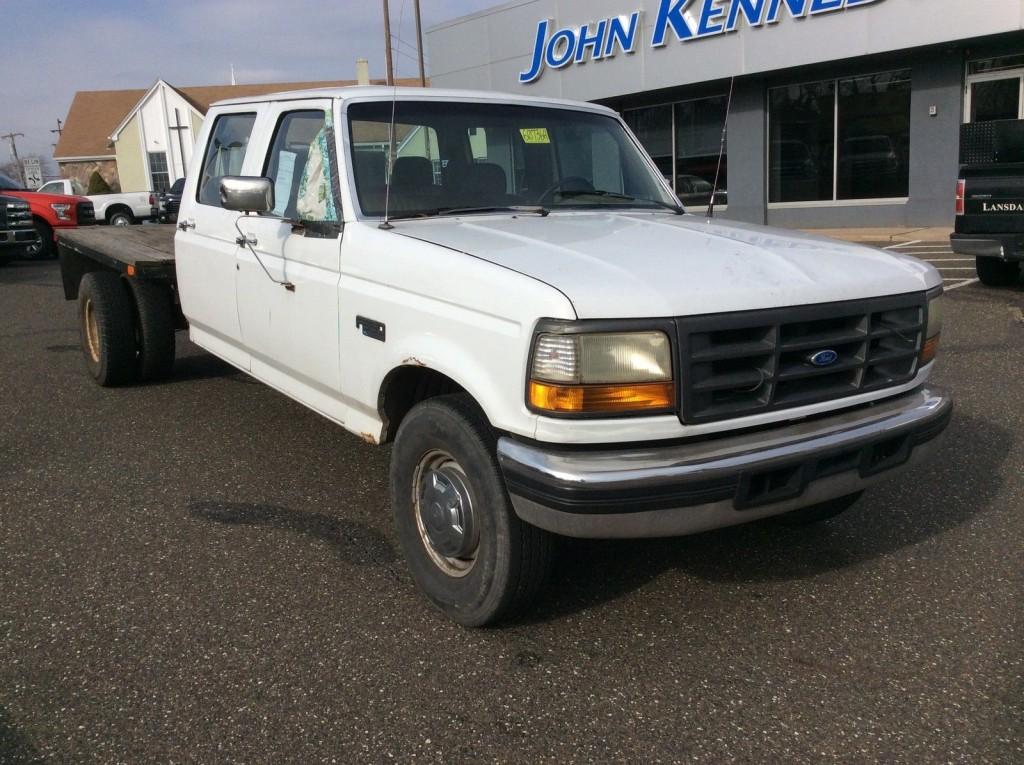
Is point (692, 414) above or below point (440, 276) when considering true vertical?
below

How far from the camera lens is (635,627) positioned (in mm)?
3293

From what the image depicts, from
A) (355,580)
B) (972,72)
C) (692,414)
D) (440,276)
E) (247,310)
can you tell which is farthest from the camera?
(972,72)

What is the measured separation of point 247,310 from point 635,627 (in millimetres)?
2619

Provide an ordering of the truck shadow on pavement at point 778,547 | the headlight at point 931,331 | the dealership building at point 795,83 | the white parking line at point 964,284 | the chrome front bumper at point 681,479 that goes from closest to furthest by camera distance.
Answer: the chrome front bumper at point 681,479 → the headlight at point 931,331 → the truck shadow on pavement at point 778,547 → the white parking line at point 964,284 → the dealership building at point 795,83

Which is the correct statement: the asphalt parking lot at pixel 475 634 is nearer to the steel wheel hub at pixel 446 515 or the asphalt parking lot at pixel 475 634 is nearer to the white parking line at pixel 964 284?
the steel wheel hub at pixel 446 515

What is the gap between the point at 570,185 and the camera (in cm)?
444

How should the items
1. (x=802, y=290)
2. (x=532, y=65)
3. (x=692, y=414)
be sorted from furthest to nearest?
(x=532, y=65)
(x=802, y=290)
(x=692, y=414)

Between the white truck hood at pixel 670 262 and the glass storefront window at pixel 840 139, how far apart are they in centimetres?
1396

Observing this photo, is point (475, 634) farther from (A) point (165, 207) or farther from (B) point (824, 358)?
(A) point (165, 207)

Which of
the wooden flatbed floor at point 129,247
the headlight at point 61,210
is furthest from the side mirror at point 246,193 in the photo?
the headlight at point 61,210

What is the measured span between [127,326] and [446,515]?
166 inches

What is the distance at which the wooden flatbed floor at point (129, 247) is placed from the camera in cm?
593

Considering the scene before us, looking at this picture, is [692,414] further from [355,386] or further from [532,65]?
[532,65]

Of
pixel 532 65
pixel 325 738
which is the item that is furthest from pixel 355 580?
pixel 532 65
